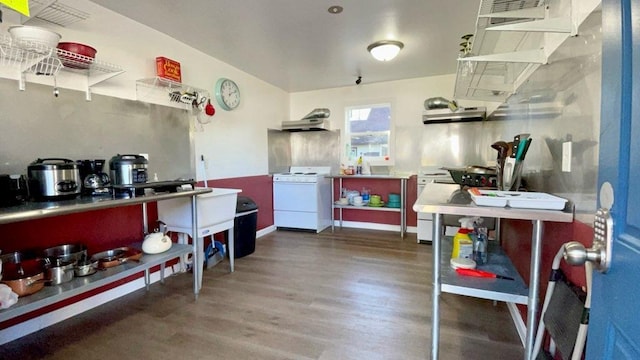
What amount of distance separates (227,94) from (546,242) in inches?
133

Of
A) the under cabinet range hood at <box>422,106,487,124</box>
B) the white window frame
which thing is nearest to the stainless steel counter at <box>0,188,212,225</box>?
the white window frame

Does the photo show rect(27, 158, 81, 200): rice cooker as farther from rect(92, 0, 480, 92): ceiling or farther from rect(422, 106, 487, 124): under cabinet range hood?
→ rect(422, 106, 487, 124): under cabinet range hood

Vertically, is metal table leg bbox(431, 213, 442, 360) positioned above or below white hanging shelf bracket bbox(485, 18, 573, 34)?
below

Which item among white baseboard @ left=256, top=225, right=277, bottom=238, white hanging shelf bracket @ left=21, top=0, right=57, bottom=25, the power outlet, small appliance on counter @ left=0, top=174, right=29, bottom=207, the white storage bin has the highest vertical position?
white hanging shelf bracket @ left=21, top=0, right=57, bottom=25

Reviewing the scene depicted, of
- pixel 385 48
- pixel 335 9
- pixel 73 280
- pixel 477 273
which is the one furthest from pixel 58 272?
pixel 385 48

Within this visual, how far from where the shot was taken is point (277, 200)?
4.59 m

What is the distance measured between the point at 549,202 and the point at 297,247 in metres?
2.91

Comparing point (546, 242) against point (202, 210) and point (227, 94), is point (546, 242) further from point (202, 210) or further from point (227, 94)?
point (227, 94)

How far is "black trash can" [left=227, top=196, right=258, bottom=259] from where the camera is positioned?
331 cm

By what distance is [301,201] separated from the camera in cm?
444

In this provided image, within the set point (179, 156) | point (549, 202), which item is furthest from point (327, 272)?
point (549, 202)

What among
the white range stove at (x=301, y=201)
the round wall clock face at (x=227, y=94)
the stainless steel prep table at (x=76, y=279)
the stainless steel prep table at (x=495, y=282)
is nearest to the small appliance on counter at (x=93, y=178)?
the stainless steel prep table at (x=76, y=279)

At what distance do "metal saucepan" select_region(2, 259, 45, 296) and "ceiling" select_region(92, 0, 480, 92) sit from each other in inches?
74.7

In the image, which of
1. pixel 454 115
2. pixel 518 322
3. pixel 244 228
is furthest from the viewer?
pixel 454 115
